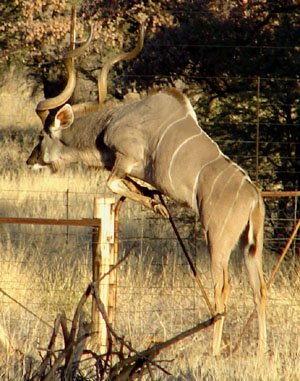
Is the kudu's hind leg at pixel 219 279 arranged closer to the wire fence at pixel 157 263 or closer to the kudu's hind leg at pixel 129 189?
the wire fence at pixel 157 263

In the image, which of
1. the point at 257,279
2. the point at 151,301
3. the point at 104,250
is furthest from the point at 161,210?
the point at 151,301

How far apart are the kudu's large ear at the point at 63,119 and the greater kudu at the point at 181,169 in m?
0.10

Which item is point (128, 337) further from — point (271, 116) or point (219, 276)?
point (271, 116)

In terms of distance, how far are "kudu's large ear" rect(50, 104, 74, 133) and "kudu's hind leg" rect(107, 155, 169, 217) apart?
833mm

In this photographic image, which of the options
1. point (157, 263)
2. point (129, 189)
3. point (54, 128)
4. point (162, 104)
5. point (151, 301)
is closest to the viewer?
point (129, 189)

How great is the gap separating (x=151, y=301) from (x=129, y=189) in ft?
2.84

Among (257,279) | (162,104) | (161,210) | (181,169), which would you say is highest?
(162,104)

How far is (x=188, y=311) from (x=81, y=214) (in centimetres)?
332

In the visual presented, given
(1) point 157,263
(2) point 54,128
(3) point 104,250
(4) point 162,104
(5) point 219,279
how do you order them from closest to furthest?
(3) point 104,250 < (5) point 219,279 < (4) point 162,104 < (2) point 54,128 < (1) point 157,263

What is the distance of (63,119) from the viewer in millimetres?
6379

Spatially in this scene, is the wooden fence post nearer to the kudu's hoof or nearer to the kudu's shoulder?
the kudu's hoof

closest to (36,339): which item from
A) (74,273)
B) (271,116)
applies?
(74,273)

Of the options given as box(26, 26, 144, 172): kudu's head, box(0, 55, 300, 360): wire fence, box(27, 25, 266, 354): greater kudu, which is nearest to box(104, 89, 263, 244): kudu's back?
box(27, 25, 266, 354): greater kudu

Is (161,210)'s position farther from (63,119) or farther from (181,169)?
(63,119)
